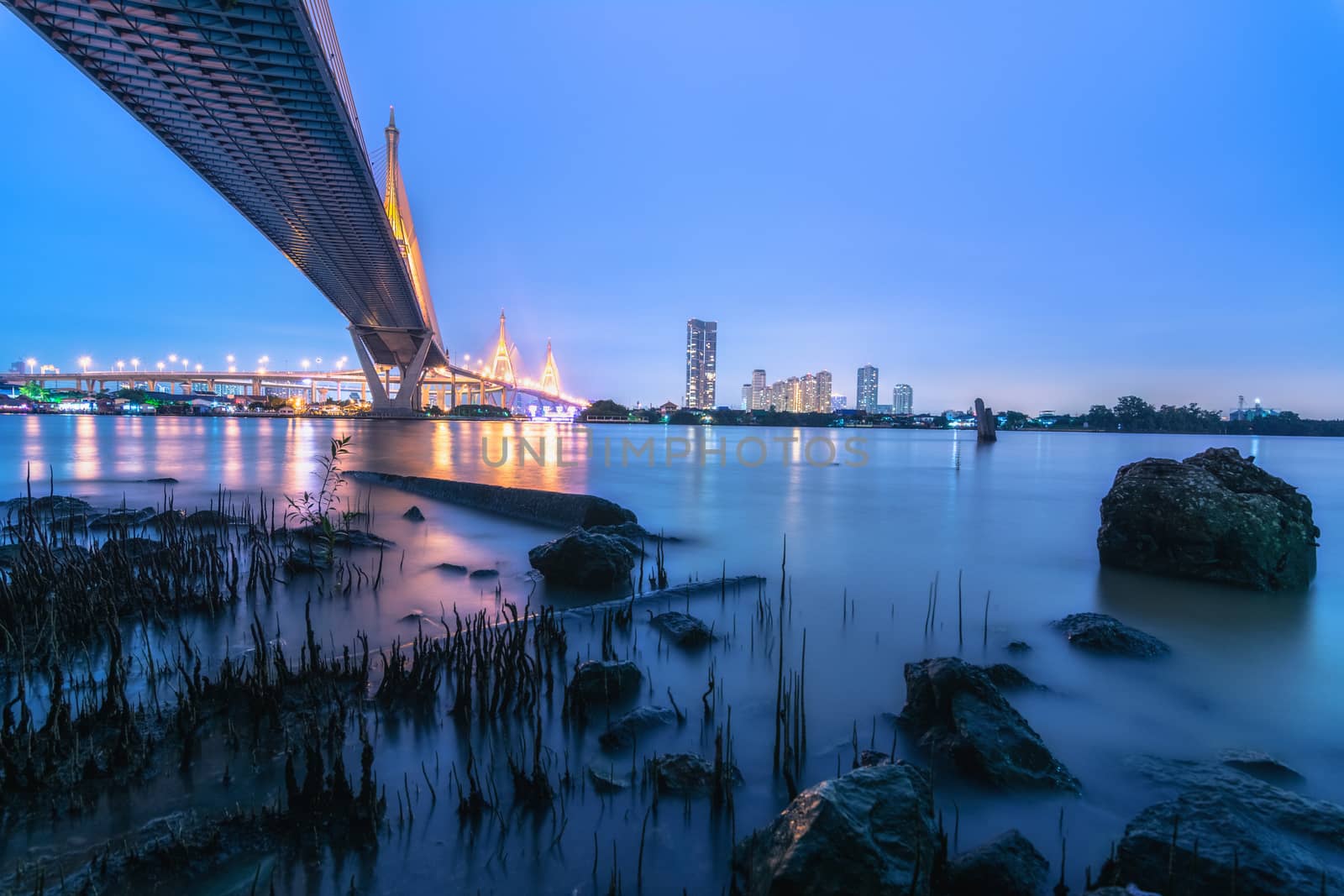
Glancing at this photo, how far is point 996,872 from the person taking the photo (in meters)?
2.21

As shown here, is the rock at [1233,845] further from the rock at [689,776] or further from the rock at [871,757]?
the rock at [689,776]

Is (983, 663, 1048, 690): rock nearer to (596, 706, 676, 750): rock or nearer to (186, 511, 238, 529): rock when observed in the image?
(596, 706, 676, 750): rock

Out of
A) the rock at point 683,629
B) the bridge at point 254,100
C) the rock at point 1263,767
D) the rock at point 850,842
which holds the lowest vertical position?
the rock at point 1263,767

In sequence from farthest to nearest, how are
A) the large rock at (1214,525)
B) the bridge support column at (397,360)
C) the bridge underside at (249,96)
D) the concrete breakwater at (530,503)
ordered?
the bridge support column at (397,360) < the bridge underside at (249,96) < the concrete breakwater at (530,503) < the large rock at (1214,525)

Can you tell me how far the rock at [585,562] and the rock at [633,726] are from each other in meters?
2.89

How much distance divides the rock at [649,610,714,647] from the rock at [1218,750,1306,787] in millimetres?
3217

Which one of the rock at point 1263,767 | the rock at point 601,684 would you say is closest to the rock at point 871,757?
the rock at point 601,684

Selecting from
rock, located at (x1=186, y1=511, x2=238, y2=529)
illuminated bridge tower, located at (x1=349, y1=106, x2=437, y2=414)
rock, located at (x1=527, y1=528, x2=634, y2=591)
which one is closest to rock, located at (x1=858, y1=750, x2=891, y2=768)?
rock, located at (x1=527, y1=528, x2=634, y2=591)

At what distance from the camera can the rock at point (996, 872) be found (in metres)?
2.20

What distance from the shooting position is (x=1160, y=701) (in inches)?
164

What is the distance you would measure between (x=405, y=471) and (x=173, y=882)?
18.6 metres

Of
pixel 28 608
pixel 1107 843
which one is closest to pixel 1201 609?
pixel 1107 843

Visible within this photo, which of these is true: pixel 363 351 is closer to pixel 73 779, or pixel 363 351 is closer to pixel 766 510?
pixel 766 510

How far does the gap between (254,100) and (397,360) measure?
61.4 metres
